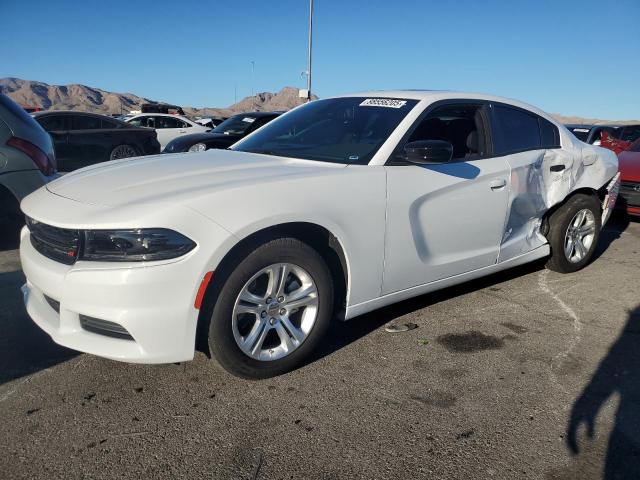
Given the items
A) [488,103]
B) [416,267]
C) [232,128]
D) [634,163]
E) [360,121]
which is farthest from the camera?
[232,128]

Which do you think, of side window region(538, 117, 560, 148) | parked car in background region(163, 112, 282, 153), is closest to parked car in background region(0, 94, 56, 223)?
parked car in background region(163, 112, 282, 153)

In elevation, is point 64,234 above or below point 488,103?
below

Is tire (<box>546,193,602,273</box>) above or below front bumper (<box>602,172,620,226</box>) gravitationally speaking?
below

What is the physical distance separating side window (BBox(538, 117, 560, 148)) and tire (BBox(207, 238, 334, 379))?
2.55 meters

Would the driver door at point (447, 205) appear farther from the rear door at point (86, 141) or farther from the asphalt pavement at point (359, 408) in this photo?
the rear door at point (86, 141)

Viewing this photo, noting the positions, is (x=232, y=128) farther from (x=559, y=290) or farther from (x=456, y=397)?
(x=456, y=397)

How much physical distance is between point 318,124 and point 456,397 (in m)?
2.12

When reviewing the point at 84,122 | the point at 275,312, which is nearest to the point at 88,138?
the point at 84,122

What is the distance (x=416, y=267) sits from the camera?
3289mm

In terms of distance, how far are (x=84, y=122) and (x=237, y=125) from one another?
3.29 meters

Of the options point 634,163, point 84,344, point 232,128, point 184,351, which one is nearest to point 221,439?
point 184,351

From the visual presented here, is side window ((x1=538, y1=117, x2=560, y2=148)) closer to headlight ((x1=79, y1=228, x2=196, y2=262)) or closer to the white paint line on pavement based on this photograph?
the white paint line on pavement

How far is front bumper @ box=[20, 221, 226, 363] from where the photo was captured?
7.68ft

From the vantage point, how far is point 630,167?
24.0 ft
